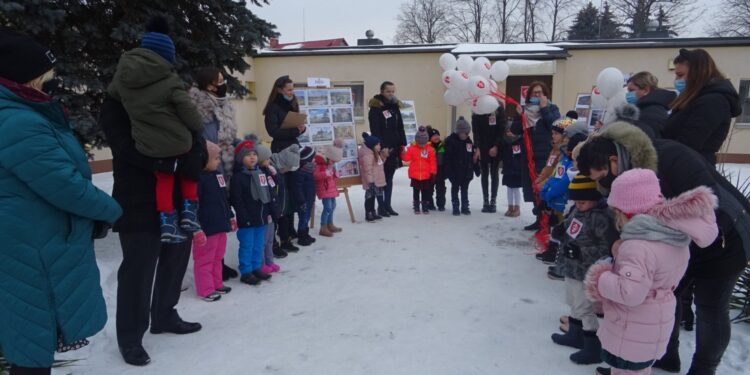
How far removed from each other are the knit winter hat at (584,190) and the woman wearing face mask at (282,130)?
3.56 metres

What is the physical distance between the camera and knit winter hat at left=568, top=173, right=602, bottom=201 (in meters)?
3.31

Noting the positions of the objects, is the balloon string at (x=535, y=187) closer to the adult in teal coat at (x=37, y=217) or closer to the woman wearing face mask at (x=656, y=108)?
the woman wearing face mask at (x=656, y=108)

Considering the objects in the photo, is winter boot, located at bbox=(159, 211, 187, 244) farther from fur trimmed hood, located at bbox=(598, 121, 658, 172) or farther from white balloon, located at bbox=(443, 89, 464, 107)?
white balloon, located at bbox=(443, 89, 464, 107)

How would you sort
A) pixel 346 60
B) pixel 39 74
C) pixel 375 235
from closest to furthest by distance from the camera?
pixel 39 74
pixel 375 235
pixel 346 60

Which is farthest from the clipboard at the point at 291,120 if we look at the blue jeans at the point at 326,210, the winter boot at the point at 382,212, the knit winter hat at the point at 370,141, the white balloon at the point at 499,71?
the white balloon at the point at 499,71

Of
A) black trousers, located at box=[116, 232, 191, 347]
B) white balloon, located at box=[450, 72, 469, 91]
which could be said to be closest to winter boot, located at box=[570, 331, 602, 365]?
black trousers, located at box=[116, 232, 191, 347]

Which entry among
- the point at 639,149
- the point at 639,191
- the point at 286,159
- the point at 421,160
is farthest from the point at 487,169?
the point at 639,191

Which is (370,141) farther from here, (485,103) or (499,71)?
(499,71)

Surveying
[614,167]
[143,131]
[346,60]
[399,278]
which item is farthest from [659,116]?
[346,60]

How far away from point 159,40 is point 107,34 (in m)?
3.19

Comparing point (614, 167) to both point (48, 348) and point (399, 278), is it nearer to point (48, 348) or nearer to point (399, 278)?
point (399, 278)

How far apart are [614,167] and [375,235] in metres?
4.18

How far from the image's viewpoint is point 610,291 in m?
Answer: 2.54

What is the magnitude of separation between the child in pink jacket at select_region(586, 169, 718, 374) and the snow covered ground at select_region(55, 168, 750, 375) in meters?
0.72
